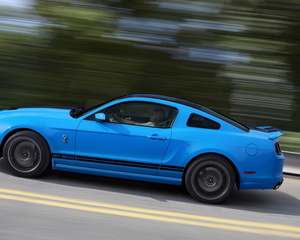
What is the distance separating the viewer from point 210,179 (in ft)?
16.9

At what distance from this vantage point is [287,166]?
284 inches

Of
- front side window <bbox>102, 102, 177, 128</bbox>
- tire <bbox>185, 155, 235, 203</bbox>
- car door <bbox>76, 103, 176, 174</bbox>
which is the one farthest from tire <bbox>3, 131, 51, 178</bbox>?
tire <bbox>185, 155, 235, 203</bbox>

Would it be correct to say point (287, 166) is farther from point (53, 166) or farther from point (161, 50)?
point (161, 50)

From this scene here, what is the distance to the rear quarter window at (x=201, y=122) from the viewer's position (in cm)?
520

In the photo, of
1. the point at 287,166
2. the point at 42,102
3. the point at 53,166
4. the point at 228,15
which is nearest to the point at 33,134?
the point at 53,166

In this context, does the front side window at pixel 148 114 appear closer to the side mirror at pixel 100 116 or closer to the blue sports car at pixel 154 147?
the blue sports car at pixel 154 147

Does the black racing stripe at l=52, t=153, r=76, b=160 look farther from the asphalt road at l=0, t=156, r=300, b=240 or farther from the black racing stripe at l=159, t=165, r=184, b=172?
the black racing stripe at l=159, t=165, r=184, b=172

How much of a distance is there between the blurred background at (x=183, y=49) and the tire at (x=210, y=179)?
20.5 feet

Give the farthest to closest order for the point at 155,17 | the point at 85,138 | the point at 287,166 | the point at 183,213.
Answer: the point at 155,17 < the point at 287,166 < the point at 85,138 < the point at 183,213

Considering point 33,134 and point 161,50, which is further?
point 161,50

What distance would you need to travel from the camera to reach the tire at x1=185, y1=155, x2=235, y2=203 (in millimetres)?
5094

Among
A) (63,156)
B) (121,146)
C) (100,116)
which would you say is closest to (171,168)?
(121,146)

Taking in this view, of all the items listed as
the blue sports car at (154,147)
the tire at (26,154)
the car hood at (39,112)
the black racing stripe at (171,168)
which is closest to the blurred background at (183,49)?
the car hood at (39,112)

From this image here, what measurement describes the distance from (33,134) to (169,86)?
665 cm
